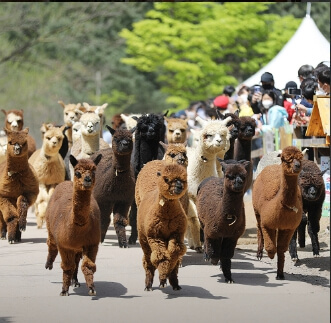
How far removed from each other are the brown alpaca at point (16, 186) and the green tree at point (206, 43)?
14.5 meters

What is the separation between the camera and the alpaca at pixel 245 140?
32.6 feet

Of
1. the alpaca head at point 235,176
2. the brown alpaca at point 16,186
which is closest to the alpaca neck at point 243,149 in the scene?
the brown alpaca at point 16,186

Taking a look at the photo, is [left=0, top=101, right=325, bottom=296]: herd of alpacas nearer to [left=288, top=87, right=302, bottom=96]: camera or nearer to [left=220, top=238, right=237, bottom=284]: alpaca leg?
[left=220, top=238, right=237, bottom=284]: alpaca leg

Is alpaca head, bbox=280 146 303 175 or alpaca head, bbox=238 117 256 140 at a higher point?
alpaca head, bbox=238 117 256 140

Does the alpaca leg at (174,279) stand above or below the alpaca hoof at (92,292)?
above

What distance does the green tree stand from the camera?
2481 centimetres

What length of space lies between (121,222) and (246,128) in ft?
5.37

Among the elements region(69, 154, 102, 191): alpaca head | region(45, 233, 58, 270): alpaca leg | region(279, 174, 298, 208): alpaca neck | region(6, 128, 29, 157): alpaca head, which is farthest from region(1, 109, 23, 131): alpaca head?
region(69, 154, 102, 191): alpaca head

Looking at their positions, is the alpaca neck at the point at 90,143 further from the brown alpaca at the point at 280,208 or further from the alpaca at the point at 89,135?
the brown alpaca at the point at 280,208

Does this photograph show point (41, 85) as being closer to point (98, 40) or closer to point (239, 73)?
point (98, 40)

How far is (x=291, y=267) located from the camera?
8.35m

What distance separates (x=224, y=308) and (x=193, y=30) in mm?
20384

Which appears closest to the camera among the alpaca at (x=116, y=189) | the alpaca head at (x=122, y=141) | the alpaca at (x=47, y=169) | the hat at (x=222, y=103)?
the alpaca head at (x=122, y=141)

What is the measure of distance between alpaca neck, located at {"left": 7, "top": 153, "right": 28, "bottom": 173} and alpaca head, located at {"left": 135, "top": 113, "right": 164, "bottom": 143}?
4.22 feet
